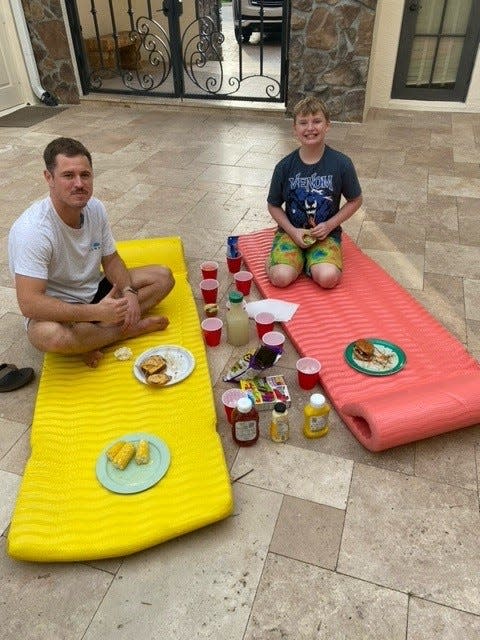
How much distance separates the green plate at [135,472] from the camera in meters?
1.75

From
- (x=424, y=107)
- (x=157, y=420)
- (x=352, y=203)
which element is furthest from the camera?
(x=424, y=107)

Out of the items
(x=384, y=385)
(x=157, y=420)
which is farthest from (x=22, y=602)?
(x=384, y=385)

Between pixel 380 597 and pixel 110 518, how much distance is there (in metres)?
0.90

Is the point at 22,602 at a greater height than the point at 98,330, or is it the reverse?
the point at 98,330

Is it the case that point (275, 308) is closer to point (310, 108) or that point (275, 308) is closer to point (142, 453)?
point (310, 108)

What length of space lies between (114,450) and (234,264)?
1.55 m

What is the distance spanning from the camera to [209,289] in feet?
8.89

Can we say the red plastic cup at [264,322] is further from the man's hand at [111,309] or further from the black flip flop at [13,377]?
the black flip flop at [13,377]

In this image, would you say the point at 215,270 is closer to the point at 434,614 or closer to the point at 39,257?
the point at 39,257

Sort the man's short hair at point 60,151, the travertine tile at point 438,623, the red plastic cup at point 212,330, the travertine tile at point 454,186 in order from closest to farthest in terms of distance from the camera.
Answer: the travertine tile at point 438,623, the man's short hair at point 60,151, the red plastic cup at point 212,330, the travertine tile at point 454,186

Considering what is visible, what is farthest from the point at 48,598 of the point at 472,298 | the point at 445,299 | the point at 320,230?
the point at 472,298

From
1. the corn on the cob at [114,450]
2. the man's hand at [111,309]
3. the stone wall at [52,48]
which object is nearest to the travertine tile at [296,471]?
the corn on the cob at [114,450]

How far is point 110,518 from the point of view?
166 cm

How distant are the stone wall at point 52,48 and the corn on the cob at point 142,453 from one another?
6268 millimetres
